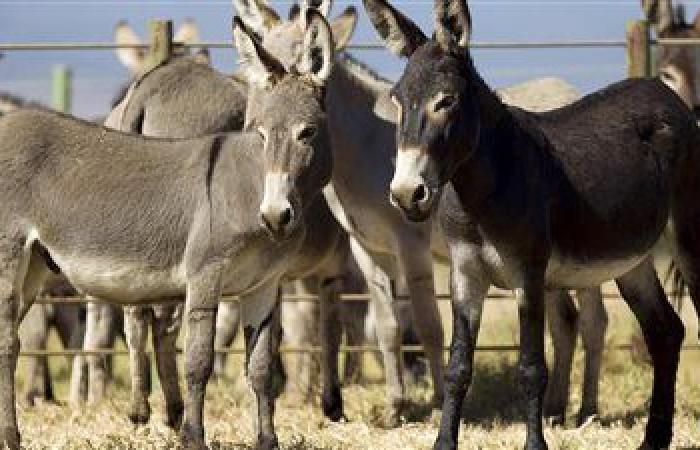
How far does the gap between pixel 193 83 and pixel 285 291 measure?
3.61 metres

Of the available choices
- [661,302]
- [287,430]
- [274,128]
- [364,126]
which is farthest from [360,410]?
[274,128]

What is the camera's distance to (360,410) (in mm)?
9133

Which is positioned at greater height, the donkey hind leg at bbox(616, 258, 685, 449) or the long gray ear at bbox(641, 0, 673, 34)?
the long gray ear at bbox(641, 0, 673, 34)

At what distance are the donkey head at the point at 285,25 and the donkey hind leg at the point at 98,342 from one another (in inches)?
83.0

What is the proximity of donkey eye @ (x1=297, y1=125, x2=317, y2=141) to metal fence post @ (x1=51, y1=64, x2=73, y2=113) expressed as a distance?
24.2 ft

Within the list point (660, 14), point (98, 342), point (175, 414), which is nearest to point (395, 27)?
point (175, 414)

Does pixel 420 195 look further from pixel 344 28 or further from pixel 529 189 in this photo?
pixel 344 28

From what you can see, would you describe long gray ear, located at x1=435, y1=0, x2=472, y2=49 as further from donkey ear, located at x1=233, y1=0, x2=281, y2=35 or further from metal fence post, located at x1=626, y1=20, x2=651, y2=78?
metal fence post, located at x1=626, y1=20, x2=651, y2=78

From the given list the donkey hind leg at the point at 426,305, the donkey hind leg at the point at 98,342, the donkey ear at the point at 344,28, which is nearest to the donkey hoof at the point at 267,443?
the donkey hind leg at the point at 426,305

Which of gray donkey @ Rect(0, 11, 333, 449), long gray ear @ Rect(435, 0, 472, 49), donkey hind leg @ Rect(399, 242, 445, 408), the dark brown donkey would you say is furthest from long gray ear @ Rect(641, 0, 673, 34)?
long gray ear @ Rect(435, 0, 472, 49)

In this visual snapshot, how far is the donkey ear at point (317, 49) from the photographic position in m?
6.84

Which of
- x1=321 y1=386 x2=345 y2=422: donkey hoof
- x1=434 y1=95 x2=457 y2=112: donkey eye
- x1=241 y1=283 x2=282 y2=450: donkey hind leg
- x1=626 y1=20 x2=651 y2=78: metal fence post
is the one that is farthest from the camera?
x1=626 y1=20 x2=651 y2=78: metal fence post

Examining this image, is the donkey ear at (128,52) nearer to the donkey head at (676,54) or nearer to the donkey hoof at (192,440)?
the donkey head at (676,54)

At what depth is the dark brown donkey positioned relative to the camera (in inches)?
239
